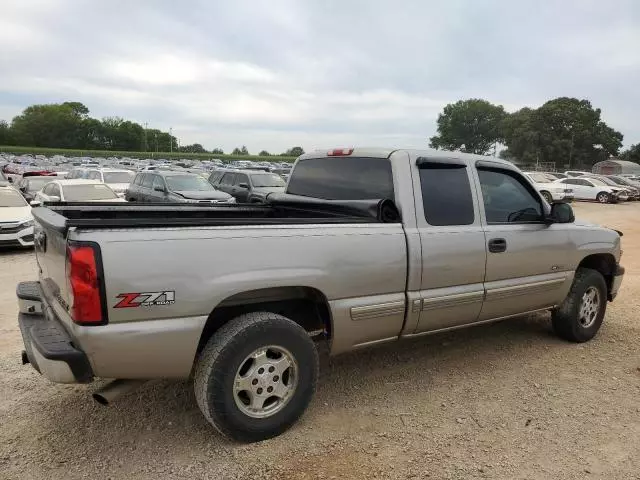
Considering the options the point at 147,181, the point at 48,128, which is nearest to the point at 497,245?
the point at 147,181

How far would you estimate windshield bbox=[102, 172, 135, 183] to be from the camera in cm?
1898

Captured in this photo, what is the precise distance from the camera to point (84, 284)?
254cm

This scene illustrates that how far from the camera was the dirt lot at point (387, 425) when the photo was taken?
115 inches

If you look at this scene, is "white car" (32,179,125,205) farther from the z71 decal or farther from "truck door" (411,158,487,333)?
the z71 decal

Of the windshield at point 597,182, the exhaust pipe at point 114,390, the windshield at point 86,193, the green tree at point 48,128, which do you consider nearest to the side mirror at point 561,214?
Answer: the exhaust pipe at point 114,390

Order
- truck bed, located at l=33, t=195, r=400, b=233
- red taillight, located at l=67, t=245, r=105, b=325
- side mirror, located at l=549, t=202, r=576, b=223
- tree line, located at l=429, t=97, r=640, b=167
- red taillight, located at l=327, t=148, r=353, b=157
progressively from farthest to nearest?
tree line, located at l=429, t=97, r=640, b=167 → side mirror, located at l=549, t=202, r=576, b=223 → red taillight, located at l=327, t=148, r=353, b=157 → truck bed, located at l=33, t=195, r=400, b=233 → red taillight, located at l=67, t=245, r=105, b=325

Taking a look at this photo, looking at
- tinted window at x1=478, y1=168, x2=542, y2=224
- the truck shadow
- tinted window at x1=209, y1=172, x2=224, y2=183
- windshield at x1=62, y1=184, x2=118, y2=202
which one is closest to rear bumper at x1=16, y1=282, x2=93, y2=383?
the truck shadow

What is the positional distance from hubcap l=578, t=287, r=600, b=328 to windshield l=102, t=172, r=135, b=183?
1752 cm

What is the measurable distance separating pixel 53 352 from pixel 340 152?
2637 millimetres

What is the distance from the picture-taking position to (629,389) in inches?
159

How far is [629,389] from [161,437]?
3591 millimetres

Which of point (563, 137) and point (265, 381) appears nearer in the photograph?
point (265, 381)

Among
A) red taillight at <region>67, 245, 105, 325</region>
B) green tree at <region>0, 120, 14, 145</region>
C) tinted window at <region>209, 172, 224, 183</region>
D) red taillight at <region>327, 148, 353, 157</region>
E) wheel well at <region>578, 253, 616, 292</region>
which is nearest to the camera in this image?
red taillight at <region>67, 245, 105, 325</region>

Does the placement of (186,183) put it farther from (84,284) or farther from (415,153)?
(84,284)
